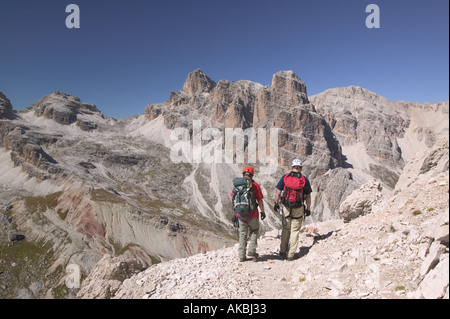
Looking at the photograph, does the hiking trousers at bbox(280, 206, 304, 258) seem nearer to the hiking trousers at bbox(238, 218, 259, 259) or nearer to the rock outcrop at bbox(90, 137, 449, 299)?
the rock outcrop at bbox(90, 137, 449, 299)

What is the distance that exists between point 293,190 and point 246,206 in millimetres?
2115

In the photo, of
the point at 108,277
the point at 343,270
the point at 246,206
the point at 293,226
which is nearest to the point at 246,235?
the point at 246,206

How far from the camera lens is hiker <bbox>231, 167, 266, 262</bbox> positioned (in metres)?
11.5

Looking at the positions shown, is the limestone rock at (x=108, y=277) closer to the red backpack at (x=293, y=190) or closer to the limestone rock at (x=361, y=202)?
the red backpack at (x=293, y=190)

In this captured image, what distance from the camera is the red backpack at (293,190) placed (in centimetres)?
1140

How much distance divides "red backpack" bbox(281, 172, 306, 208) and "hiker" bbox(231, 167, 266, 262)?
113 cm

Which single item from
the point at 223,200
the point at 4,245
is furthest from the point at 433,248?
the point at 223,200

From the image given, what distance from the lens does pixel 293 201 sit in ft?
37.6

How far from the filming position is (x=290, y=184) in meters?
11.4

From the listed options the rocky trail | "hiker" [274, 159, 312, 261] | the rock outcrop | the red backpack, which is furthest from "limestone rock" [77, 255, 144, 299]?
the red backpack

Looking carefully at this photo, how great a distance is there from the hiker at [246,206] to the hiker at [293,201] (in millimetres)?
926

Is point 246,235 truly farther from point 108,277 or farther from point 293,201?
point 108,277

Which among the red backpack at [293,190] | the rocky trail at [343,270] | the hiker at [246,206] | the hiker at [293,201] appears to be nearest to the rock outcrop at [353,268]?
the rocky trail at [343,270]
